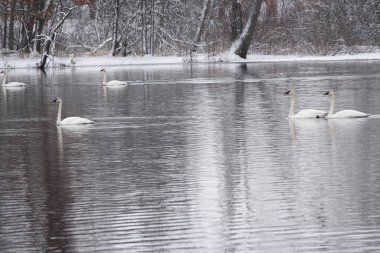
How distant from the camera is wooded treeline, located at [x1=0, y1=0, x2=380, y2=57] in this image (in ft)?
175

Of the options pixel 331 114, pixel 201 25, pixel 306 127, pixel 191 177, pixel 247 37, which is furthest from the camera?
pixel 201 25

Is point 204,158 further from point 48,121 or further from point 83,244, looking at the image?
point 48,121

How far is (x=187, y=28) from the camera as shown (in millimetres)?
60531

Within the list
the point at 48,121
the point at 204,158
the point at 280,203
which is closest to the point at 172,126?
the point at 48,121

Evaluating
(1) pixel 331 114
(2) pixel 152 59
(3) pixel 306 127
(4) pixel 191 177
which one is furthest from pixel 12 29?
(4) pixel 191 177

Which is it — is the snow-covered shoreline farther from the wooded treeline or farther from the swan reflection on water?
the swan reflection on water

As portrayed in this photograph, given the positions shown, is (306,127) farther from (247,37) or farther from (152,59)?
(152,59)

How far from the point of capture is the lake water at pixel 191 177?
9.93 metres

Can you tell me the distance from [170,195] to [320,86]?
19.1 meters

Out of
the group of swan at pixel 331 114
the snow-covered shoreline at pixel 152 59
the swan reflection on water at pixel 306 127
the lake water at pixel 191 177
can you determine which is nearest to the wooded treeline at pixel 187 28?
the snow-covered shoreline at pixel 152 59

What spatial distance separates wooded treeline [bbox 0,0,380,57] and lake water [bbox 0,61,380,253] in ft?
85.6

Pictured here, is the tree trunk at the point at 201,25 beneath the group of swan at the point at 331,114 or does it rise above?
above

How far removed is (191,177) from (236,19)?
4160 centimetres

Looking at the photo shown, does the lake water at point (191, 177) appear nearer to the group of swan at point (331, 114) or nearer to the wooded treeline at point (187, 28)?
the group of swan at point (331, 114)
